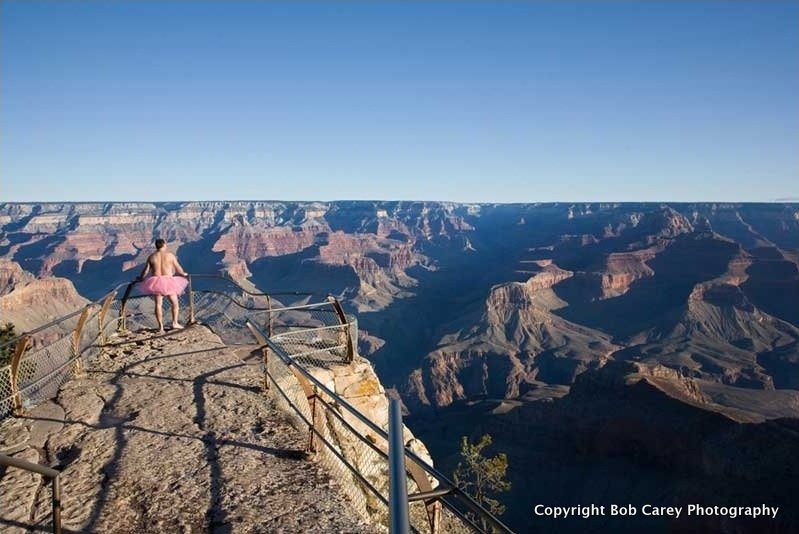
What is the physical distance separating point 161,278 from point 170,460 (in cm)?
561

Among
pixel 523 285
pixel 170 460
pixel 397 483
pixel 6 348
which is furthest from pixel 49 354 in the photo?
pixel 523 285

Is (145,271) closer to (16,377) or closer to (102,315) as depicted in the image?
(102,315)

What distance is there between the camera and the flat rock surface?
4367 mm

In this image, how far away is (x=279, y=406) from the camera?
6977mm

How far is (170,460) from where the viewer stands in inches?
210

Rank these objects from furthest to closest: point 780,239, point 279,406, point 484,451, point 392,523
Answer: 1. point 780,239
2. point 484,451
3. point 279,406
4. point 392,523

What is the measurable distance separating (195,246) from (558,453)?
506 ft

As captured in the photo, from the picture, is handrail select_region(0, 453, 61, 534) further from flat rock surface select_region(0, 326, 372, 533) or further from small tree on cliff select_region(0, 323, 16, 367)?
small tree on cliff select_region(0, 323, 16, 367)

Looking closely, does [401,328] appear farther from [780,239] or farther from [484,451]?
[780,239]

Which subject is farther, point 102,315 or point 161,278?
point 161,278

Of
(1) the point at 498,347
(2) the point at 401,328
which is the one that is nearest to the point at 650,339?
(1) the point at 498,347

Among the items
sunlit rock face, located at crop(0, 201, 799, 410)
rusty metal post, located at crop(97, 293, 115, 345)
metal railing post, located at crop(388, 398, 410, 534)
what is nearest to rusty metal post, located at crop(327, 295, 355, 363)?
rusty metal post, located at crop(97, 293, 115, 345)

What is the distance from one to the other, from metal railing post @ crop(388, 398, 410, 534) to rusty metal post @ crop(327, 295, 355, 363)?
589 cm

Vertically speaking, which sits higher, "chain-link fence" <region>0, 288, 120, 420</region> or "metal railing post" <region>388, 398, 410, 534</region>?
"metal railing post" <region>388, 398, 410, 534</region>
